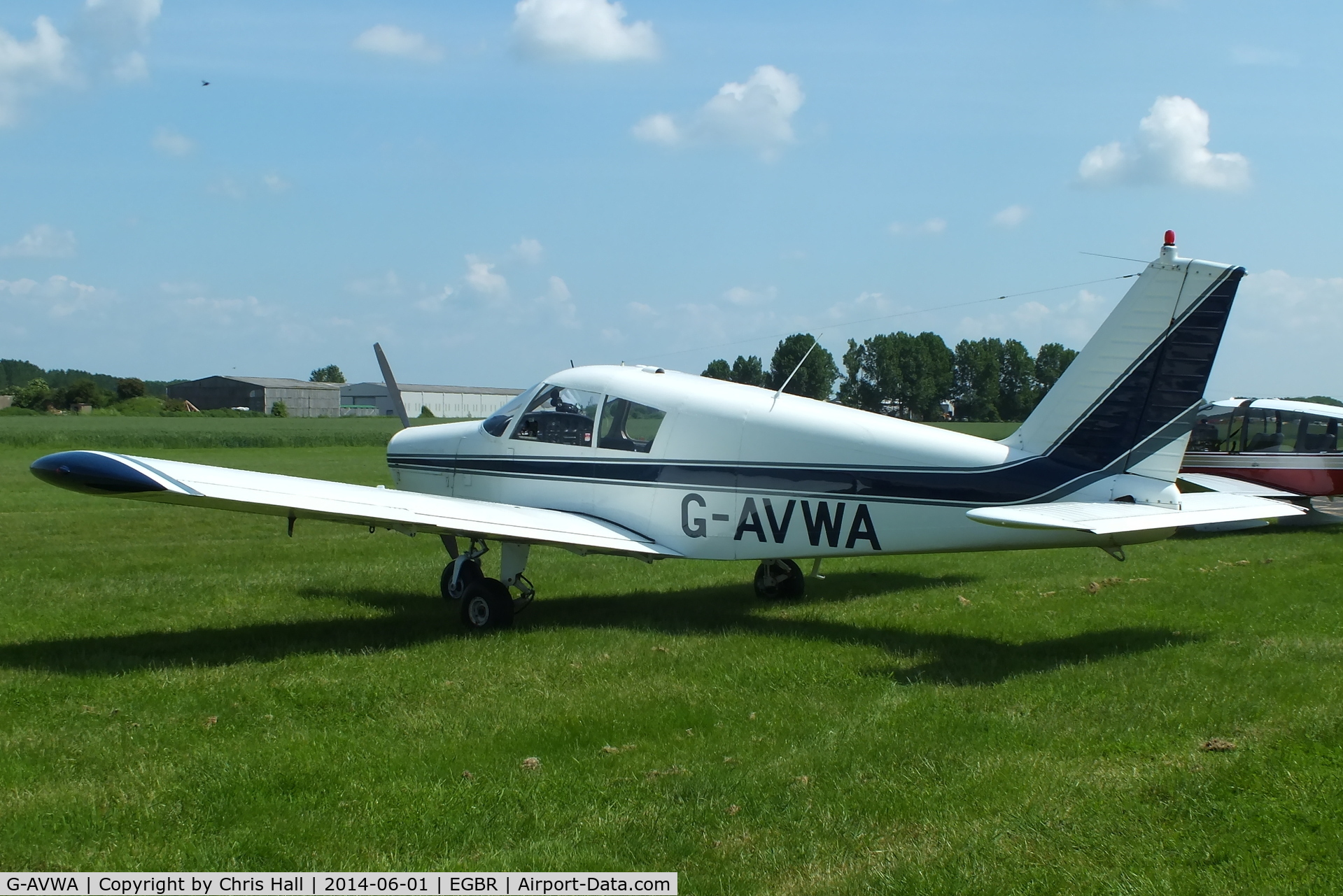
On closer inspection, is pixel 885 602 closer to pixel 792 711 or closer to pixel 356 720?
pixel 792 711

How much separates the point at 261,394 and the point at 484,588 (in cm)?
10269

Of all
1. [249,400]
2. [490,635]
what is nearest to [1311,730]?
[490,635]

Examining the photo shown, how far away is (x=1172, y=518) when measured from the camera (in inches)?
290

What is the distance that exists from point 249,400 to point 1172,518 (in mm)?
107477

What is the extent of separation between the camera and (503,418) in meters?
10.9

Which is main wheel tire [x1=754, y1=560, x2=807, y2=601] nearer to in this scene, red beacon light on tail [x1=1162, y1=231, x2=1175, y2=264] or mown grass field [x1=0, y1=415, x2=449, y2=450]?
red beacon light on tail [x1=1162, y1=231, x2=1175, y2=264]

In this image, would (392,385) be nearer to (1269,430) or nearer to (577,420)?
(577,420)

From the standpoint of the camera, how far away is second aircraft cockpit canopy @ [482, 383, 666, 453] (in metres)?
9.93

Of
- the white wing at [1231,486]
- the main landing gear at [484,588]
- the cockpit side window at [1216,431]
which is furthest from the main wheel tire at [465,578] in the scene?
the cockpit side window at [1216,431]

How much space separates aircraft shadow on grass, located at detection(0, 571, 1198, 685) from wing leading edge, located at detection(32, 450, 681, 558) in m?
0.80

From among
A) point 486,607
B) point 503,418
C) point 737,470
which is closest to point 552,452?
point 503,418
